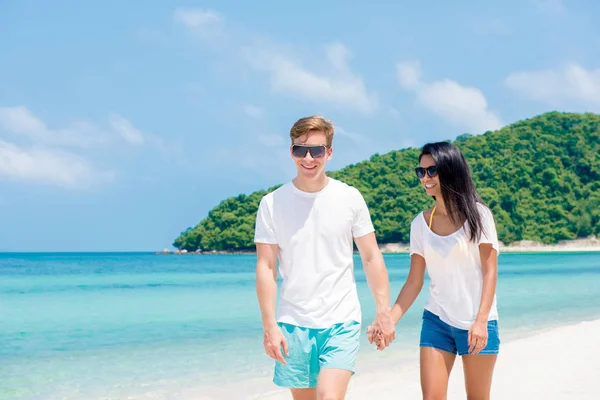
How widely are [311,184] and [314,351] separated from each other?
767mm

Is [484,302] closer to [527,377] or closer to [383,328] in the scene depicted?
[383,328]

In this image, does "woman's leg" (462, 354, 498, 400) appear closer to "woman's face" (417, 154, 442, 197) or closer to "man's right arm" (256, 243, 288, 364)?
"woman's face" (417, 154, 442, 197)

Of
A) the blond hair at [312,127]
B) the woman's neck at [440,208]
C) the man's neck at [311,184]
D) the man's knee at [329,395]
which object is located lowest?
the man's knee at [329,395]

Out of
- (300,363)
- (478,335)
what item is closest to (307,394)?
(300,363)

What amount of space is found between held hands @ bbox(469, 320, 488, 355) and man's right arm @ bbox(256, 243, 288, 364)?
0.90 m

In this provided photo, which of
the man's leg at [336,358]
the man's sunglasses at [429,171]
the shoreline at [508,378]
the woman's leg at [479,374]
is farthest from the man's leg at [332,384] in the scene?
the shoreline at [508,378]

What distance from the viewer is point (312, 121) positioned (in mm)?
3486

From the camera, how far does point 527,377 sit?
775 centimetres

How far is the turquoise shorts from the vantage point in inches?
131

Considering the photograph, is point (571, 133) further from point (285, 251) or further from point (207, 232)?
point (285, 251)

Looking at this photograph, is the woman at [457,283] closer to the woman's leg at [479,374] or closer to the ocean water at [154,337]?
the woman's leg at [479,374]

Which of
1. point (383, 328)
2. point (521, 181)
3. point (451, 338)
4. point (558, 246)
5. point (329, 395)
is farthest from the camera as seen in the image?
point (521, 181)

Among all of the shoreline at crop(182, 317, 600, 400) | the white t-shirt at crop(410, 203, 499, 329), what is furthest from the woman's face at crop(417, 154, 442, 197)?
the shoreline at crop(182, 317, 600, 400)

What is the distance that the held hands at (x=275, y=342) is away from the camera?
3.36 meters
